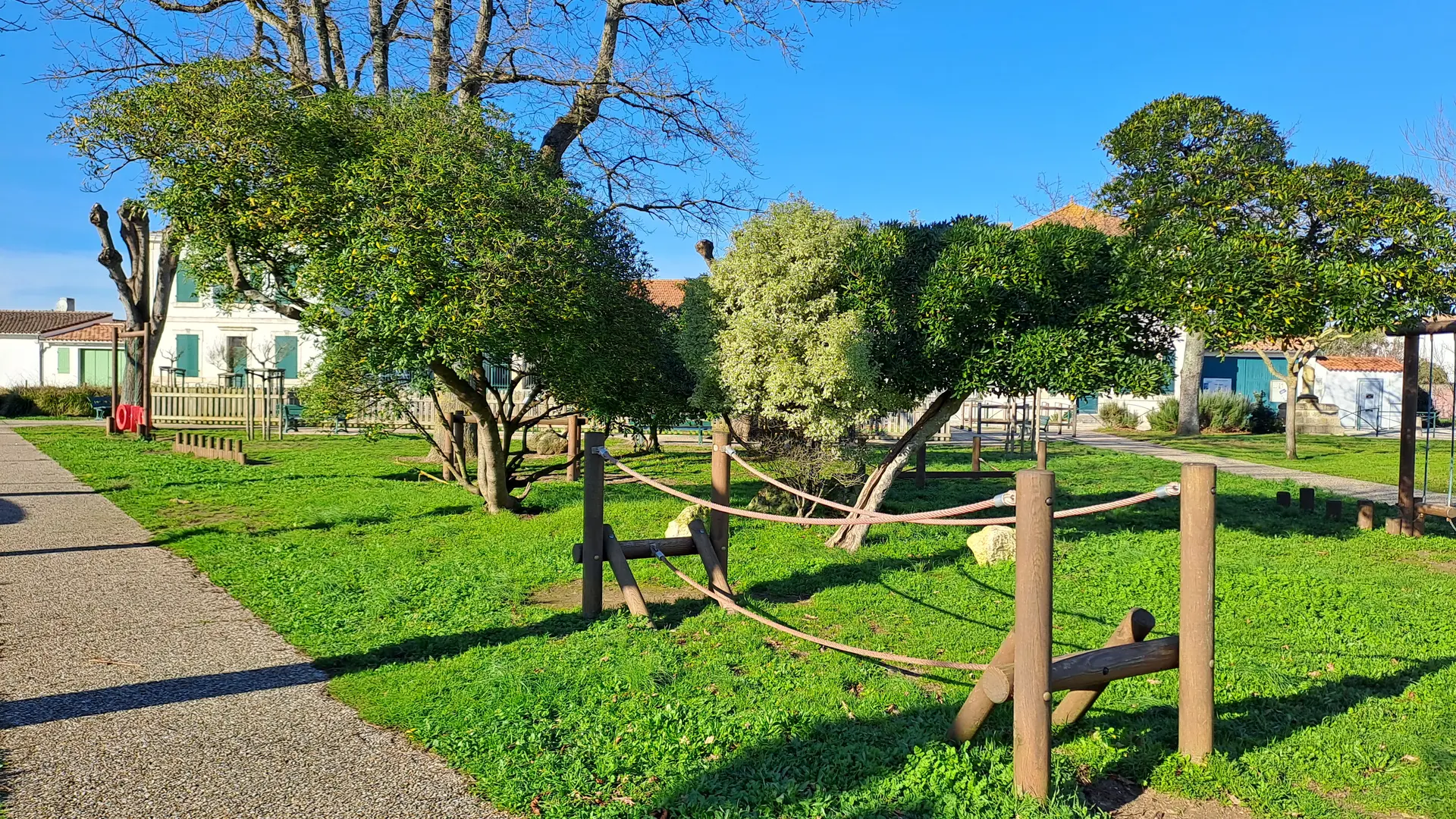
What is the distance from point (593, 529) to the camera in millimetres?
6211

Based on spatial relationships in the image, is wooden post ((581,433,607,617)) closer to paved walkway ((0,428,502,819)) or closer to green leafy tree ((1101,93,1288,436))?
paved walkway ((0,428,502,819))

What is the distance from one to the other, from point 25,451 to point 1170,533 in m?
18.9

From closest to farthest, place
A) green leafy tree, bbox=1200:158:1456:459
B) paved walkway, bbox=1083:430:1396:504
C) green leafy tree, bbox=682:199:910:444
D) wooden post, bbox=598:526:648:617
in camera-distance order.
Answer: wooden post, bbox=598:526:648:617, green leafy tree, bbox=1200:158:1456:459, green leafy tree, bbox=682:199:910:444, paved walkway, bbox=1083:430:1396:504

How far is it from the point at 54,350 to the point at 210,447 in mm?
29266

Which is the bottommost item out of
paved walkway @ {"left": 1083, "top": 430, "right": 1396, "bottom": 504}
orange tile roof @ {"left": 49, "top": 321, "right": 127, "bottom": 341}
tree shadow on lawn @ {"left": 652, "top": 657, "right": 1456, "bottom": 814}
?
tree shadow on lawn @ {"left": 652, "top": 657, "right": 1456, "bottom": 814}

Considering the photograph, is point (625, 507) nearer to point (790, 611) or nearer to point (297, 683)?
point (790, 611)

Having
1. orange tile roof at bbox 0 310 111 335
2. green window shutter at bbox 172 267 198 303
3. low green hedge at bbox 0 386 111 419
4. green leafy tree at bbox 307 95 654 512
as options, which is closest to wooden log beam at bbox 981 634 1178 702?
green leafy tree at bbox 307 95 654 512

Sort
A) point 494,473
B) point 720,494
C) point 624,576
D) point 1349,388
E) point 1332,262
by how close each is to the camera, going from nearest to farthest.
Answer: point 624,576
point 720,494
point 1332,262
point 494,473
point 1349,388

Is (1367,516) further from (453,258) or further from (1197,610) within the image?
(453,258)

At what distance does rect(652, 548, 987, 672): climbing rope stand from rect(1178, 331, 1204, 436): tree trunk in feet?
78.7

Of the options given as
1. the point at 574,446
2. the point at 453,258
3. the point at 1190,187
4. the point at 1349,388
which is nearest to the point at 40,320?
the point at 574,446

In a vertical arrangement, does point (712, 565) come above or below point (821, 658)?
above

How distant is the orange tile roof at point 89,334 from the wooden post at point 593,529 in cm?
3786

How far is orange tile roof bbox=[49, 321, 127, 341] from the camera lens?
3728 centimetres
